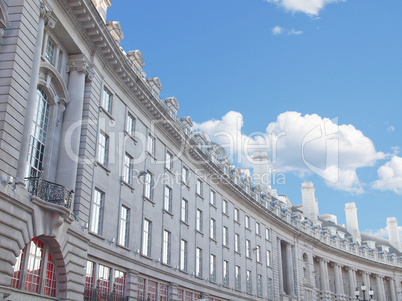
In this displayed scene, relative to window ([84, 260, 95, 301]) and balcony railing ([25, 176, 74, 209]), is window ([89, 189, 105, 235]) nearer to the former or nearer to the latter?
window ([84, 260, 95, 301])

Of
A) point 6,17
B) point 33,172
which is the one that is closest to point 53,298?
point 33,172

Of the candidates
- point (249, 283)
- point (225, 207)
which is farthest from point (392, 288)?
point (225, 207)

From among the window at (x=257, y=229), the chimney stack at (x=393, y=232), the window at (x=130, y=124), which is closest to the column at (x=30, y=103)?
the window at (x=130, y=124)

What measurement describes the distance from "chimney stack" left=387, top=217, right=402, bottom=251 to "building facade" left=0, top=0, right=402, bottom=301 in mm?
61877

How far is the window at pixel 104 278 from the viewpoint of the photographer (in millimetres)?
27525

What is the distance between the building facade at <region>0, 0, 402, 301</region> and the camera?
20.0 metres

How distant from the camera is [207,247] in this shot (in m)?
44.2

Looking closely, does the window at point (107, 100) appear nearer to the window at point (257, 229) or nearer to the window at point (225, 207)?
the window at point (225, 207)

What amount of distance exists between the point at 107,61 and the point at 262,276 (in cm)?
3541

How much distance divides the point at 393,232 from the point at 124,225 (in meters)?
92.8

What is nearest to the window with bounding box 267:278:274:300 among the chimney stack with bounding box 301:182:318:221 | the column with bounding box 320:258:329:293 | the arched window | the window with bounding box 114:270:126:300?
the column with bounding box 320:258:329:293

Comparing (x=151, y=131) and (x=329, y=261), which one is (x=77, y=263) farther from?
(x=329, y=261)

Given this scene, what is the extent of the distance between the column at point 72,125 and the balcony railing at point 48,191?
2.22 m

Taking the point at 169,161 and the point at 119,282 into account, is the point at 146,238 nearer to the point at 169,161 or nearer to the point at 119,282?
the point at 119,282
